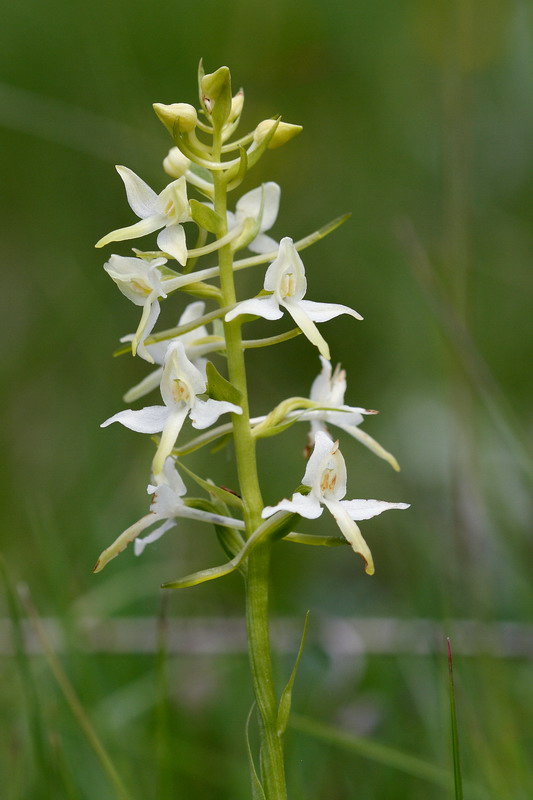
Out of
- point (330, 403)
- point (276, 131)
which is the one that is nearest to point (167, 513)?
point (330, 403)

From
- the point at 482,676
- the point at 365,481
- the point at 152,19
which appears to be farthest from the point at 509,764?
the point at 152,19

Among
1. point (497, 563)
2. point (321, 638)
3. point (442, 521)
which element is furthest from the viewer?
point (442, 521)

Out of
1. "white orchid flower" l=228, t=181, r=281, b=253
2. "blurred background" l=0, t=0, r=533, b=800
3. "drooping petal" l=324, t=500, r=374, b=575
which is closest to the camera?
"drooping petal" l=324, t=500, r=374, b=575

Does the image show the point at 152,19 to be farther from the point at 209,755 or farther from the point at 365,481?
the point at 209,755

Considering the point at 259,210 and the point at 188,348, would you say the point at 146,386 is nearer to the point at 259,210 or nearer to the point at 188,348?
the point at 188,348

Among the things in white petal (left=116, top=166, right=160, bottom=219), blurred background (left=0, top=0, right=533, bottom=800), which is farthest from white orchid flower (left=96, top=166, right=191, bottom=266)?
blurred background (left=0, top=0, right=533, bottom=800)

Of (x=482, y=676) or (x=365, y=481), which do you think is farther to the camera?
(x=365, y=481)

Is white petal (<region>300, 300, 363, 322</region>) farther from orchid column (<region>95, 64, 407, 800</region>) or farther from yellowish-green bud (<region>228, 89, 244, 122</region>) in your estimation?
yellowish-green bud (<region>228, 89, 244, 122</region>)

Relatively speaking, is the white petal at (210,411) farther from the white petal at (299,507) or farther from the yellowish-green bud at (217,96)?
the yellowish-green bud at (217,96)

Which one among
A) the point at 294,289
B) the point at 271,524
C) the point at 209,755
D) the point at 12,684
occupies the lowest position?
the point at 209,755
